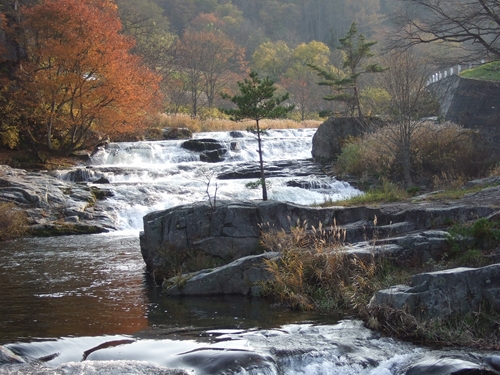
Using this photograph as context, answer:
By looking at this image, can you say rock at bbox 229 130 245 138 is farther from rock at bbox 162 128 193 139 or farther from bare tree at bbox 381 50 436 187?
bare tree at bbox 381 50 436 187

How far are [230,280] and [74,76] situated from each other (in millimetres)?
15388

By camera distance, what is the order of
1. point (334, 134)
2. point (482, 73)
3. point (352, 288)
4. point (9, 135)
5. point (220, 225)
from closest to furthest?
1. point (352, 288)
2. point (220, 225)
3. point (9, 135)
4. point (334, 134)
5. point (482, 73)

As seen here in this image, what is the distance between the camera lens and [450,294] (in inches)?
272

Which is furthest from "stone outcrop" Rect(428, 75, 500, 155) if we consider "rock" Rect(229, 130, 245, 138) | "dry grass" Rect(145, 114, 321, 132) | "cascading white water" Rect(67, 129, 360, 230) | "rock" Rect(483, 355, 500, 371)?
"rock" Rect(483, 355, 500, 371)

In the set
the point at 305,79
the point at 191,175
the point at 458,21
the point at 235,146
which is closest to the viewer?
the point at 458,21

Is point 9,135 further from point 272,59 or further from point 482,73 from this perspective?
point 272,59

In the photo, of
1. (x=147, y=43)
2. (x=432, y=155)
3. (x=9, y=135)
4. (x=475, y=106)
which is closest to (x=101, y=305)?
(x=432, y=155)

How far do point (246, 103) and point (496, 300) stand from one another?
7554 millimetres

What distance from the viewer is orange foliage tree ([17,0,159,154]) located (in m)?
22.1

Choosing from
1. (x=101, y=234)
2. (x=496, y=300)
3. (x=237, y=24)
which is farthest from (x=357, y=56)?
(x=237, y=24)

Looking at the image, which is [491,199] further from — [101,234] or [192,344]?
[101,234]

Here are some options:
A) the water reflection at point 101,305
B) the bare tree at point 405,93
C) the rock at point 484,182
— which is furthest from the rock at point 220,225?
the bare tree at point 405,93

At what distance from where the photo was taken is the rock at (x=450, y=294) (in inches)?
269

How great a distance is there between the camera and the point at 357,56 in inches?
912
